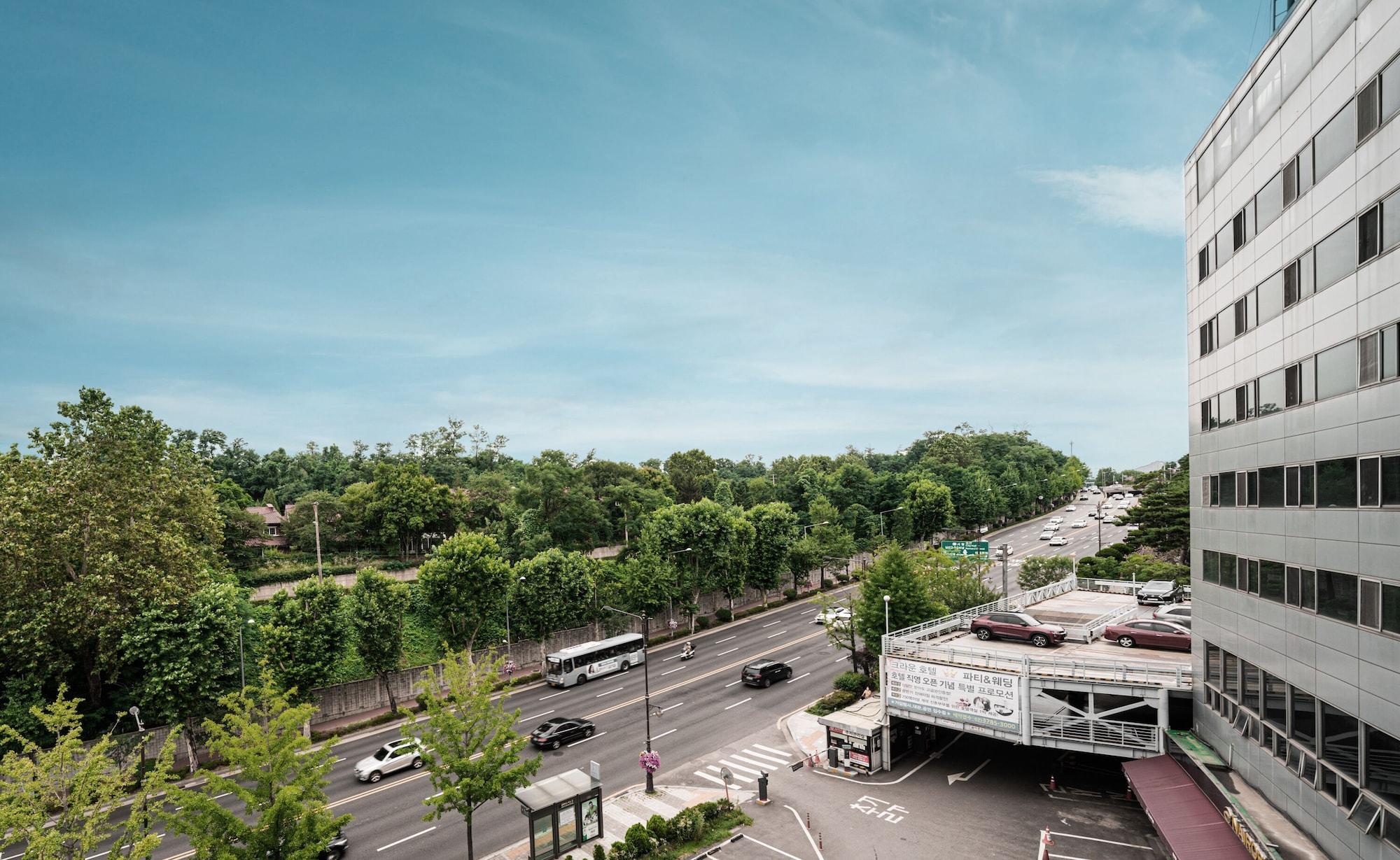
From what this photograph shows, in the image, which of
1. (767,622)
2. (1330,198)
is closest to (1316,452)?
(1330,198)

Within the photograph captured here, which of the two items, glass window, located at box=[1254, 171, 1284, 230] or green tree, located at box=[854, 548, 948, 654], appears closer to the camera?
glass window, located at box=[1254, 171, 1284, 230]

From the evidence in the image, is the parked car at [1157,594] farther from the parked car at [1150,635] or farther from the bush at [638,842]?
the bush at [638,842]

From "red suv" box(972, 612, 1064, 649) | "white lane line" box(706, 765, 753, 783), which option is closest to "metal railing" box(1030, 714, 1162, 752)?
"red suv" box(972, 612, 1064, 649)

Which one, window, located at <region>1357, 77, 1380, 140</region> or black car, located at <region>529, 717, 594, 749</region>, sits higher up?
window, located at <region>1357, 77, 1380, 140</region>

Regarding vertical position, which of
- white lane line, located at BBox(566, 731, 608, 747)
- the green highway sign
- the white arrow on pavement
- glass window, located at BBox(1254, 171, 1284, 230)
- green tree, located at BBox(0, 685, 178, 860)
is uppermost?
glass window, located at BBox(1254, 171, 1284, 230)

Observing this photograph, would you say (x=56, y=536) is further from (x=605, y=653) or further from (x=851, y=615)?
(x=851, y=615)

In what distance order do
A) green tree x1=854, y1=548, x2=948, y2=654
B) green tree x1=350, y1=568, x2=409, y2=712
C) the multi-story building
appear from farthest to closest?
green tree x1=350, y1=568, x2=409, y2=712
green tree x1=854, y1=548, x2=948, y2=654
the multi-story building

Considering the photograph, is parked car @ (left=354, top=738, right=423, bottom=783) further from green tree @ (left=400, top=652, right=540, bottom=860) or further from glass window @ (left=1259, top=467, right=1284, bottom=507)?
glass window @ (left=1259, top=467, right=1284, bottom=507)
